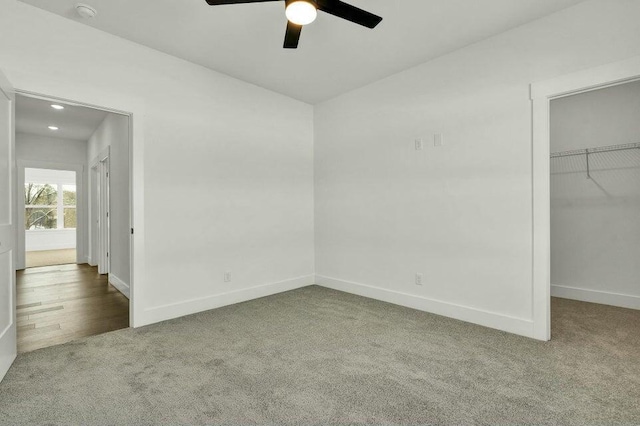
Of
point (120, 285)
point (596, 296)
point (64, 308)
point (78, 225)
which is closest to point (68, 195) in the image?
point (78, 225)

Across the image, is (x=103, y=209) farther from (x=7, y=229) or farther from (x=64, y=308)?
(x=7, y=229)

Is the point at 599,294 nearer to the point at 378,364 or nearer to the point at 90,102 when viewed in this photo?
the point at 378,364

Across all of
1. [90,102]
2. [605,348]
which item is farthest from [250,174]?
[605,348]

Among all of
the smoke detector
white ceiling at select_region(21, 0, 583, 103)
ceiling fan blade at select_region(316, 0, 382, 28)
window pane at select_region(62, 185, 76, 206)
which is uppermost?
white ceiling at select_region(21, 0, 583, 103)

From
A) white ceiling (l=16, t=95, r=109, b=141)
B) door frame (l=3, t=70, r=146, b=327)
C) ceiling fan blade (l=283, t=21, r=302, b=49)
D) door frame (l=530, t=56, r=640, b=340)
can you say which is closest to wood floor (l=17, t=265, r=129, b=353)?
door frame (l=3, t=70, r=146, b=327)

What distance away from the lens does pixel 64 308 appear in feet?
12.1

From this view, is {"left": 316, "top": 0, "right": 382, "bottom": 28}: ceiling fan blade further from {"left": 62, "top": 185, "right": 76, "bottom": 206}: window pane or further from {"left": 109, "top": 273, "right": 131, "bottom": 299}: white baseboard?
{"left": 62, "top": 185, "right": 76, "bottom": 206}: window pane

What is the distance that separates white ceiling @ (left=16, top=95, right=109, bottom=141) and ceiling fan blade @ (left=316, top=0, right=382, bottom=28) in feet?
13.3

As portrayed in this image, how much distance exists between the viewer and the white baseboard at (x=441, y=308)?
2.85 metres

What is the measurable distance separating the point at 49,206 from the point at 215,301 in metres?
8.76

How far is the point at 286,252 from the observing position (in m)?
4.48

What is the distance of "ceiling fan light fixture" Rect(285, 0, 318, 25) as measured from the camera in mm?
1927

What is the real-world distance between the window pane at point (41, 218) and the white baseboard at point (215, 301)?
871cm

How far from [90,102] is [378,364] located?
10.7 feet
